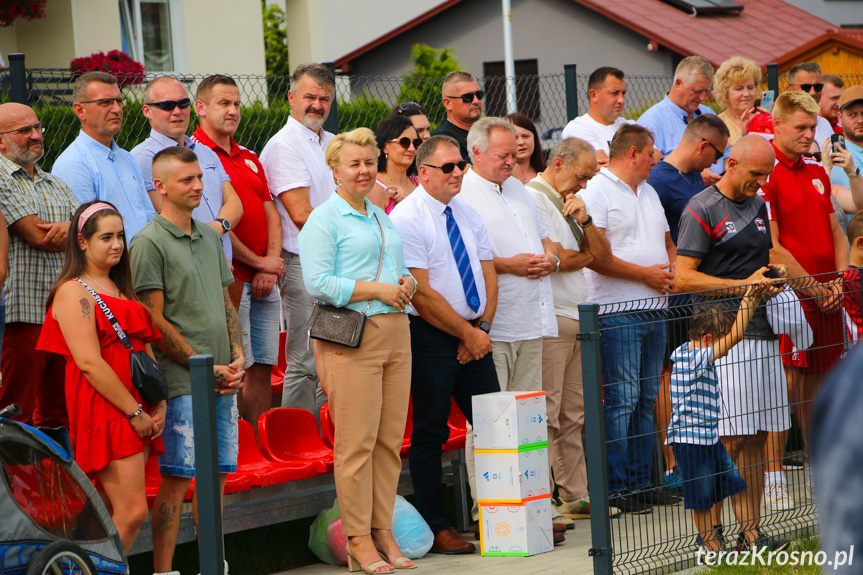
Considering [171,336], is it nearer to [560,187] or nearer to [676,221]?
[560,187]

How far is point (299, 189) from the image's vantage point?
6.72 meters

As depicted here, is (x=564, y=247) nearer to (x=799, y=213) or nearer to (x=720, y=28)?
(x=799, y=213)

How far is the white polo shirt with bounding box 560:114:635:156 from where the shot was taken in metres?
8.03

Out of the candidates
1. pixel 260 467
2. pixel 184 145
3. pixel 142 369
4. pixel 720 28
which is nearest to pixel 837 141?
pixel 184 145

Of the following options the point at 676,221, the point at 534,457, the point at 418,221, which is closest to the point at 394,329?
the point at 418,221

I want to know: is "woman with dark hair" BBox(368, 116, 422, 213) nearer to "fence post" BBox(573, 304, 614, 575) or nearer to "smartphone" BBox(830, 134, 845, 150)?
"fence post" BBox(573, 304, 614, 575)

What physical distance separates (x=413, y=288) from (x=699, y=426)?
157cm

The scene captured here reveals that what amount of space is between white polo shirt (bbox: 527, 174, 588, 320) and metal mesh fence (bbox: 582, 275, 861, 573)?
906 millimetres

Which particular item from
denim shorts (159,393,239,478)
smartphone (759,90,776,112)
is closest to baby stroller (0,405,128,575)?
denim shorts (159,393,239,478)

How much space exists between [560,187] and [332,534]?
259 centimetres

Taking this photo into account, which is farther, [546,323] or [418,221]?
[546,323]

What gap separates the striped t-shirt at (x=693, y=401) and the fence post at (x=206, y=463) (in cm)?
227

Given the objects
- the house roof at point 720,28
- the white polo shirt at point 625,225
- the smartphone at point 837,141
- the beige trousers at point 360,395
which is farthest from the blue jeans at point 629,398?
the house roof at point 720,28

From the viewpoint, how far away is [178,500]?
5.06m
